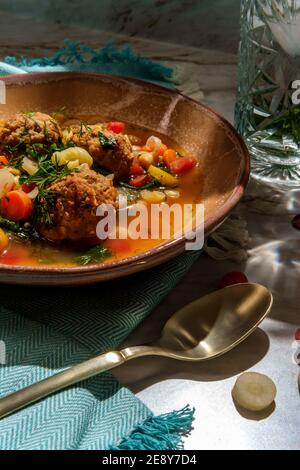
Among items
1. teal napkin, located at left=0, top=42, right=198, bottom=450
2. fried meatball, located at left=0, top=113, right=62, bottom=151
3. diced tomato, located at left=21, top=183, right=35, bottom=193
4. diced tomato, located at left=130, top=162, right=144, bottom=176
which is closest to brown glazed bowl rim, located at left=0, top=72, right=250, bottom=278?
teal napkin, located at left=0, top=42, right=198, bottom=450

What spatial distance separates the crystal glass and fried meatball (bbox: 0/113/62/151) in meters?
0.67

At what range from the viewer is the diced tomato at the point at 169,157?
217 centimetres

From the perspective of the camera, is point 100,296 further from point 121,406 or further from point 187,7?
point 187,7

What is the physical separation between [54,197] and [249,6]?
97cm

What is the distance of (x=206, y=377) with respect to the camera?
5.07ft

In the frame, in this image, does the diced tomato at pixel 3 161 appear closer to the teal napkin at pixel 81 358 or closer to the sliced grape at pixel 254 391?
the teal napkin at pixel 81 358

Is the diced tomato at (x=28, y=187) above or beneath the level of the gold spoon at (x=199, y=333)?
above

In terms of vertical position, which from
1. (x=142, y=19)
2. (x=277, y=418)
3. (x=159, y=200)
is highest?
(x=142, y=19)

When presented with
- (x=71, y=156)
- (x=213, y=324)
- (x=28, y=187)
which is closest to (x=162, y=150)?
(x=71, y=156)

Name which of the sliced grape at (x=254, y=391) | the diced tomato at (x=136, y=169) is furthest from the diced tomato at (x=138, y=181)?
the sliced grape at (x=254, y=391)

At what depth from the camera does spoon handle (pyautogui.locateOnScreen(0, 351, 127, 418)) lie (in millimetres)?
1365

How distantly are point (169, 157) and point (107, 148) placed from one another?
23cm

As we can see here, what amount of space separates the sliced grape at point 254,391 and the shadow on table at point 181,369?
5 cm
